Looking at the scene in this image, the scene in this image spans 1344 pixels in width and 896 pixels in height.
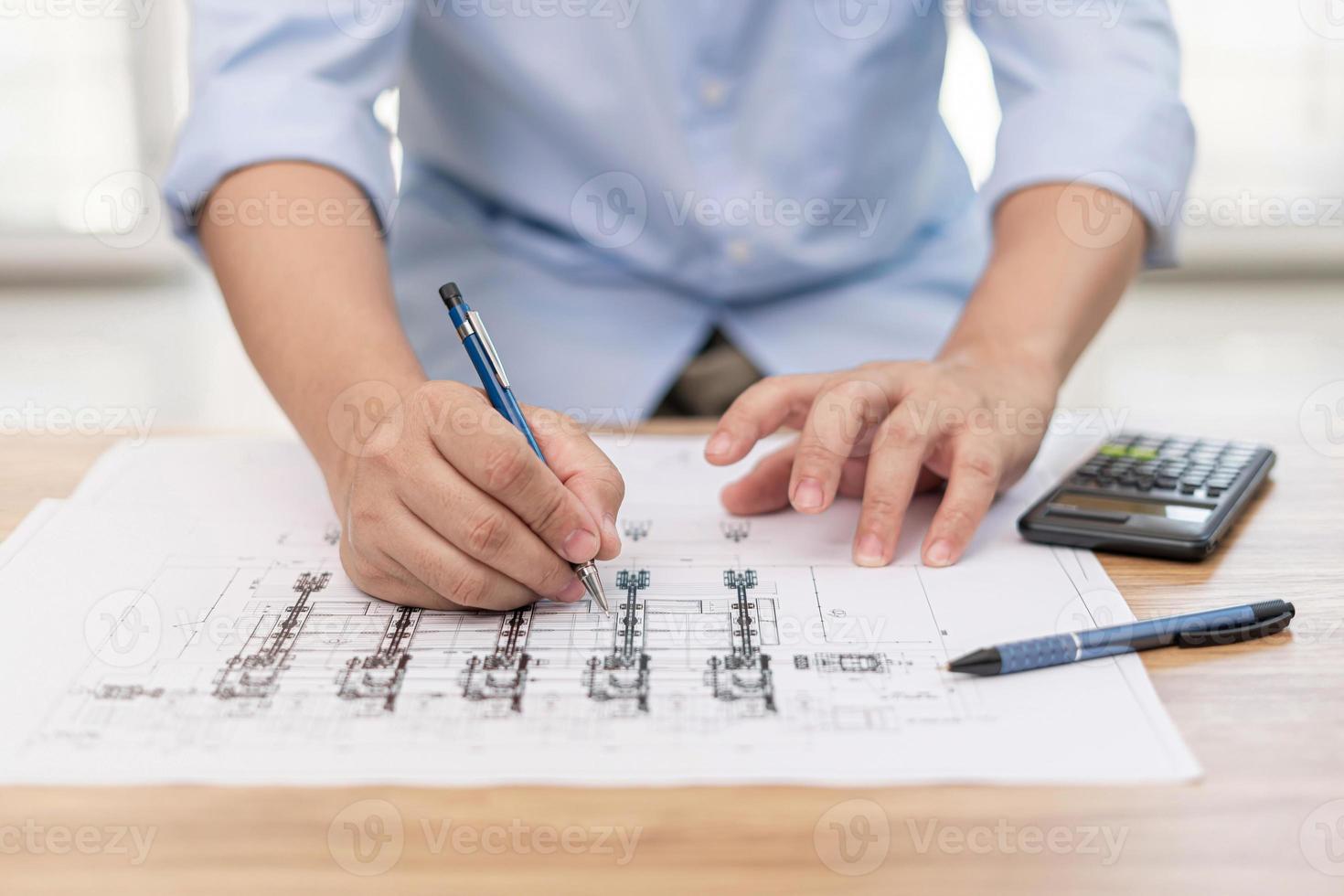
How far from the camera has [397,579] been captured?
658 millimetres

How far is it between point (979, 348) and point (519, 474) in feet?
1.34

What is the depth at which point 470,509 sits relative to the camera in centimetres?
63

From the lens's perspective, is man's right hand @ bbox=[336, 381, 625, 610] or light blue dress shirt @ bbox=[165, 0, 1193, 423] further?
light blue dress shirt @ bbox=[165, 0, 1193, 423]

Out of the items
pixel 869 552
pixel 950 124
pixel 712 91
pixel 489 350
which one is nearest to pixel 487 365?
pixel 489 350

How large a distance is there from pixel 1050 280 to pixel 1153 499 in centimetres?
21

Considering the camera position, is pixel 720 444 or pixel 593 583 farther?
pixel 720 444

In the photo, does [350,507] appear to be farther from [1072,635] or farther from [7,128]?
[7,128]

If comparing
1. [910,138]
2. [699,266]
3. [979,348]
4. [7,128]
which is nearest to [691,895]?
[979,348]

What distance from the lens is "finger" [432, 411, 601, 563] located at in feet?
2.03

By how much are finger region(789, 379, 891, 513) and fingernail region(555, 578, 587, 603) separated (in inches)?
6.1

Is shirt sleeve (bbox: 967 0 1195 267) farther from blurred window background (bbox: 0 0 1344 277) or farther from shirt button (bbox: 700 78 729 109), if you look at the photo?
blurred window background (bbox: 0 0 1344 277)

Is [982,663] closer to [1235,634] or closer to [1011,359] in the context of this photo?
[1235,634]

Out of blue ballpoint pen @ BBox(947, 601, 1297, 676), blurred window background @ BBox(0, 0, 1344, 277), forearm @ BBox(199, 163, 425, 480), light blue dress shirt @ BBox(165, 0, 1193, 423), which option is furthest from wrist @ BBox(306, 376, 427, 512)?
blurred window background @ BBox(0, 0, 1344, 277)

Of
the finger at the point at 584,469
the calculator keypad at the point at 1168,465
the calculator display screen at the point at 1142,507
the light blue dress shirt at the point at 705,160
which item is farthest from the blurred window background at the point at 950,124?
the finger at the point at 584,469
